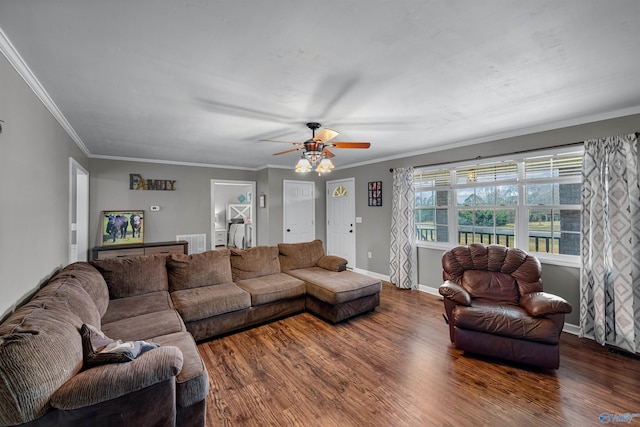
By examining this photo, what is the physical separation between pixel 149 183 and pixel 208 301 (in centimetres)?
349

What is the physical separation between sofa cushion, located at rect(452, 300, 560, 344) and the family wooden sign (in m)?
5.37

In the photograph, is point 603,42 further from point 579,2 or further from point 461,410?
point 461,410

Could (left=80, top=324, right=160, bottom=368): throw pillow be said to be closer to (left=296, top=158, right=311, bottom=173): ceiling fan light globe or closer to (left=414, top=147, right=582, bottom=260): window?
(left=296, top=158, right=311, bottom=173): ceiling fan light globe

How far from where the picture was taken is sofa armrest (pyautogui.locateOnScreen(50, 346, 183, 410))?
3.78 feet

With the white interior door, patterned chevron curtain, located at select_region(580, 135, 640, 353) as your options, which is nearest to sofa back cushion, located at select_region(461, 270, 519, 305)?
patterned chevron curtain, located at select_region(580, 135, 640, 353)

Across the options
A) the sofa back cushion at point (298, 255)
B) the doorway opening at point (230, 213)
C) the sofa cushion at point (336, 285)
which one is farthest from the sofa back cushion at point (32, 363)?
the doorway opening at point (230, 213)

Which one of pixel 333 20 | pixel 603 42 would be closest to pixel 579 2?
pixel 603 42

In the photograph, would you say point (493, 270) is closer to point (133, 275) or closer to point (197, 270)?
point (197, 270)

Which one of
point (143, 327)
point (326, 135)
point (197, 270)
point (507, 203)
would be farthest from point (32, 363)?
point (507, 203)

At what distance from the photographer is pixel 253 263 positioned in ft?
12.0

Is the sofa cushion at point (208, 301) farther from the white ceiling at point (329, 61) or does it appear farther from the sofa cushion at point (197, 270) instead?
the white ceiling at point (329, 61)

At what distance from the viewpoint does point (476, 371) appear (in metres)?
2.27

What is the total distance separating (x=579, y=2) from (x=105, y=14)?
2339 millimetres

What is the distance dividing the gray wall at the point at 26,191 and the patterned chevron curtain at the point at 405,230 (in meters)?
4.49
